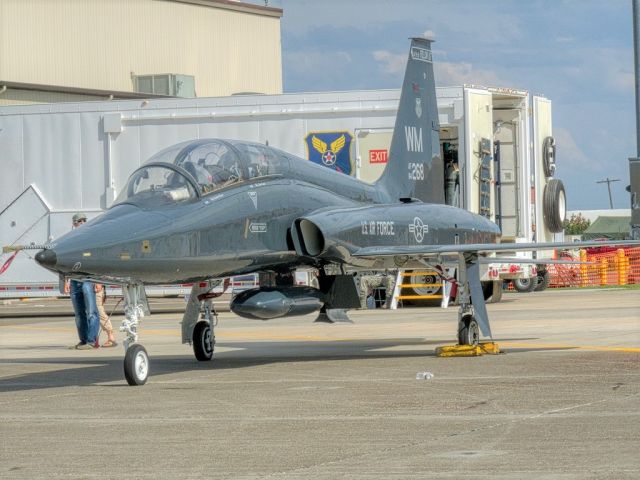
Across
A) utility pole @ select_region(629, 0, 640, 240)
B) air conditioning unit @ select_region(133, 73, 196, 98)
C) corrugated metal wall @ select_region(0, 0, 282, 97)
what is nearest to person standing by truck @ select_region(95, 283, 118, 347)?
utility pole @ select_region(629, 0, 640, 240)

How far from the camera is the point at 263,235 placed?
51.4 feet

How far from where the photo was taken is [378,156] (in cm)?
2770

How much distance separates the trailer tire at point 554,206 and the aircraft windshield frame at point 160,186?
55.7 ft

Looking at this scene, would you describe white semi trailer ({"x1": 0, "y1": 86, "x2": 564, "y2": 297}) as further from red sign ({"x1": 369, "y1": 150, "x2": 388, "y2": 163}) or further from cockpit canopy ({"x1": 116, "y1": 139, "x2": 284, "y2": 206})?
cockpit canopy ({"x1": 116, "y1": 139, "x2": 284, "y2": 206})

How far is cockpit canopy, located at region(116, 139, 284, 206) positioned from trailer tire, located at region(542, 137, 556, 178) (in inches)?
624

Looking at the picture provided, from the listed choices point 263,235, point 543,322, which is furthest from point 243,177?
point 543,322

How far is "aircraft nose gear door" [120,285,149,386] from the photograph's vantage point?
1391cm

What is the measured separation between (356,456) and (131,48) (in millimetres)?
48322

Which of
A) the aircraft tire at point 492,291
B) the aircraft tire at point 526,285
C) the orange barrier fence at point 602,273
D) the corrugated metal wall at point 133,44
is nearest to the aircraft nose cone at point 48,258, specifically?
the aircraft tire at point 492,291

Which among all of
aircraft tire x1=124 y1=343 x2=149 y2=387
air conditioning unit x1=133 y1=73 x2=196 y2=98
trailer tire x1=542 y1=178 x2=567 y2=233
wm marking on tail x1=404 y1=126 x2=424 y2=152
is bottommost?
aircraft tire x1=124 y1=343 x2=149 y2=387

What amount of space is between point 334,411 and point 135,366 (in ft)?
10.8

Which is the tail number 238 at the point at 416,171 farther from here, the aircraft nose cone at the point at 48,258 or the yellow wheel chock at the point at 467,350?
the aircraft nose cone at the point at 48,258

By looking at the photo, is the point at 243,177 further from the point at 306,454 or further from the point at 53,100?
the point at 53,100

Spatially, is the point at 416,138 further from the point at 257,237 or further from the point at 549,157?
the point at 549,157
